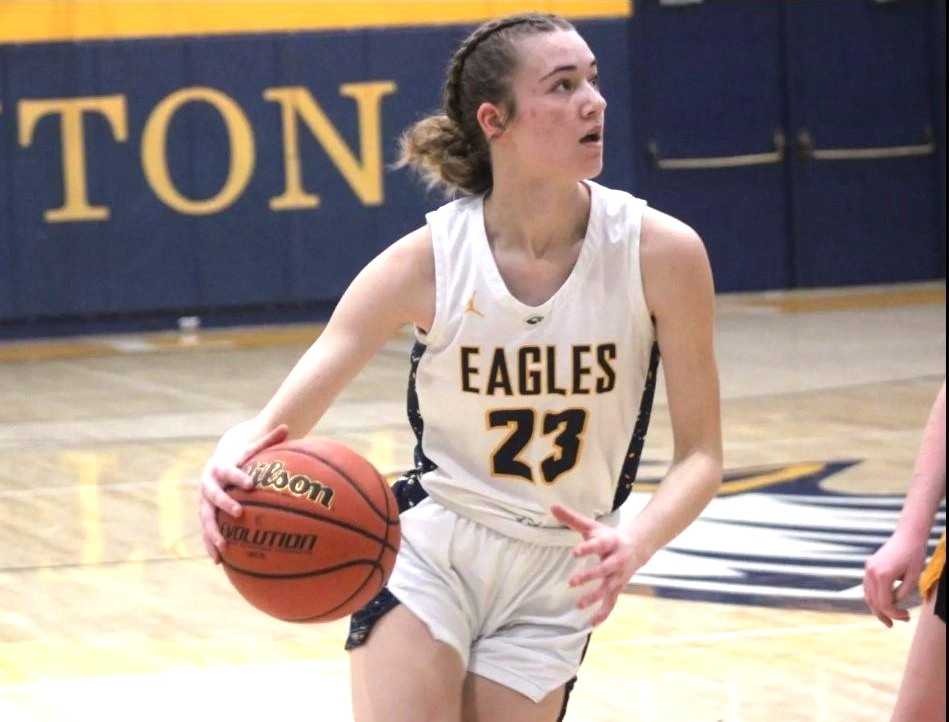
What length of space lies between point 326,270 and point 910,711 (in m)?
11.0

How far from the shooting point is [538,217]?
3.52 metres

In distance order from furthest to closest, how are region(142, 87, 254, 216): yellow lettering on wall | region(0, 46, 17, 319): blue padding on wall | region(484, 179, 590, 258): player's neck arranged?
region(142, 87, 254, 216): yellow lettering on wall, region(0, 46, 17, 319): blue padding on wall, region(484, 179, 590, 258): player's neck

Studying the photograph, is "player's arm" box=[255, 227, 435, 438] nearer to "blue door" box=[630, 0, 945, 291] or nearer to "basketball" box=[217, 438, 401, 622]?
"basketball" box=[217, 438, 401, 622]

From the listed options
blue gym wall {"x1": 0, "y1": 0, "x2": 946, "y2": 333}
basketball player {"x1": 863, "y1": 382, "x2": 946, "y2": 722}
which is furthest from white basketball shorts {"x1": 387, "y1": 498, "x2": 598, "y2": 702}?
blue gym wall {"x1": 0, "y1": 0, "x2": 946, "y2": 333}

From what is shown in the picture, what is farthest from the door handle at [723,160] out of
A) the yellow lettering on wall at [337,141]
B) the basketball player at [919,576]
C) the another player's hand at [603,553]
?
the basketball player at [919,576]

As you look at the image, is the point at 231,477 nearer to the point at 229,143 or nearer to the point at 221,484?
the point at 221,484

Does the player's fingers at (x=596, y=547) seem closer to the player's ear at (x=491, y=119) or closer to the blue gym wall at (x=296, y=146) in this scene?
the player's ear at (x=491, y=119)

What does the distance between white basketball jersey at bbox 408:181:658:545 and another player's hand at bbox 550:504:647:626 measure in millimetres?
400

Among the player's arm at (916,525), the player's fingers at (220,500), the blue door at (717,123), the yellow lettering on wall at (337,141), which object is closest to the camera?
the player's arm at (916,525)

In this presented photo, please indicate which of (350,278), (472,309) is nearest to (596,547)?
(472,309)

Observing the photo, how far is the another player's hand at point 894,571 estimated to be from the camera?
274 centimetres

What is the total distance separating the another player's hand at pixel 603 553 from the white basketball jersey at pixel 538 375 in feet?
1.31

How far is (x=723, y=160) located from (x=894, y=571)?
12790mm

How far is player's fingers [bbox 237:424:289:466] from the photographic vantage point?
3.30m
